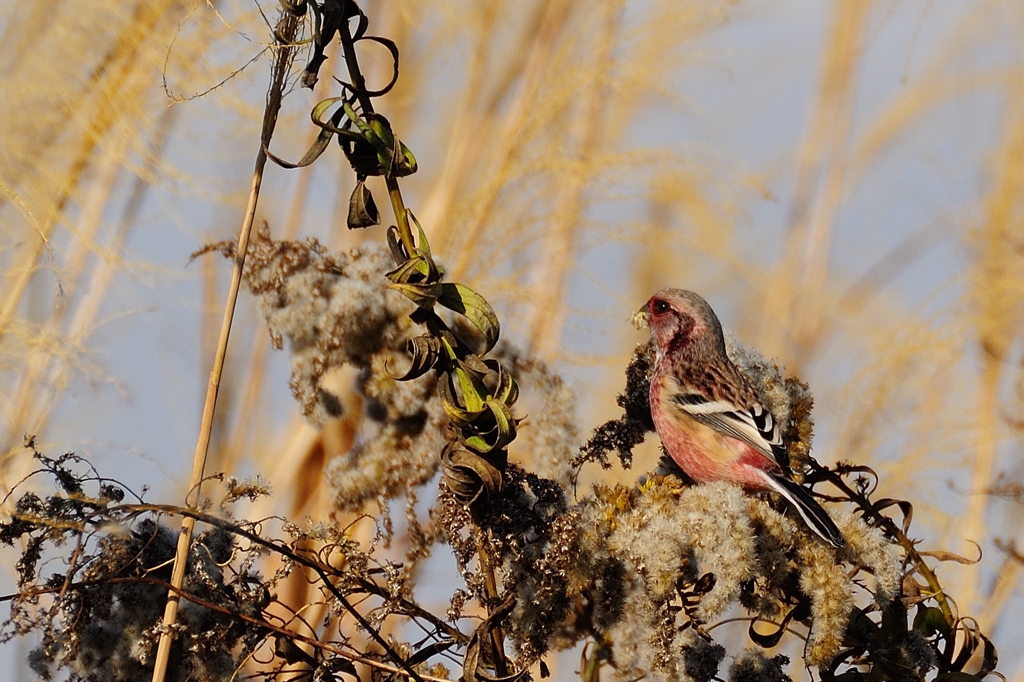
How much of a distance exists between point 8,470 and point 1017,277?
7.46 feet

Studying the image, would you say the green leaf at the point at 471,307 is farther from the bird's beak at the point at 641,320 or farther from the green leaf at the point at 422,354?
the bird's beak at the point at 641,320

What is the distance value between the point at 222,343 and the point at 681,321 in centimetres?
117

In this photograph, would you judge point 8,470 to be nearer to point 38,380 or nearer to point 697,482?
point 38,380

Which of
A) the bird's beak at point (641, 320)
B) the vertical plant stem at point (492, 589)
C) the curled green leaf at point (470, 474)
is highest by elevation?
the bird's beak at point (641, 320)

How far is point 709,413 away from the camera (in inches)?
72.3

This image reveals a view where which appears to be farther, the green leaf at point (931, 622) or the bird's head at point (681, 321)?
the bird's head at point (681, 321)

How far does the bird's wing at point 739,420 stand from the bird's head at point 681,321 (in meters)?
0.10

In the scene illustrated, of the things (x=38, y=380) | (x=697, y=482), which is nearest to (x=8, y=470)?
(x=38, y=380)

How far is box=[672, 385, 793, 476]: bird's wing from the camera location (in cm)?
146

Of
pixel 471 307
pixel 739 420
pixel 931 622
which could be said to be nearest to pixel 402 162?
pixel 471 307

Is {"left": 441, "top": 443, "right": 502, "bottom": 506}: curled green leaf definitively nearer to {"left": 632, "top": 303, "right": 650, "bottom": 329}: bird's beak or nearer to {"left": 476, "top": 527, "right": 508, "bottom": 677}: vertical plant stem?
{"left": 476, "top": 527, "right": 508, "bottom": 677}: vertical plant stem

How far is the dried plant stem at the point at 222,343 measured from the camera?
0.99 m

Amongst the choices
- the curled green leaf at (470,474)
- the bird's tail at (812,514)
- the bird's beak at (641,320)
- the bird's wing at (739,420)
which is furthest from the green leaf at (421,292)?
the bird's beak at (641,320)

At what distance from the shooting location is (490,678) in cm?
95
